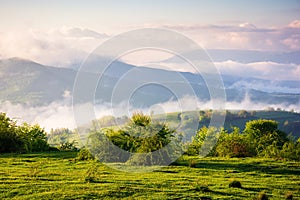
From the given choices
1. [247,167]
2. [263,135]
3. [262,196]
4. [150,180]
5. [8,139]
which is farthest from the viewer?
[263,135]

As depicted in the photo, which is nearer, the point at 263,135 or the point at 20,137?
the point at 263,135

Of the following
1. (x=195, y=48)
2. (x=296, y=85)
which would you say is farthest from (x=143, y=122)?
(x=296, y=85)

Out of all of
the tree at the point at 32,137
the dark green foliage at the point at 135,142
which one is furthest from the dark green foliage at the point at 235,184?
the tree at the point at 32,137

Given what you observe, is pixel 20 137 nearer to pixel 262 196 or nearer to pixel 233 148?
pixel 233 148

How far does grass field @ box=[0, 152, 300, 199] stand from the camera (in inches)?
467

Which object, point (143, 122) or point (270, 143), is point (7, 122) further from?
point (270, 143)

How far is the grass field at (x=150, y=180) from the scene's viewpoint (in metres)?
11.9

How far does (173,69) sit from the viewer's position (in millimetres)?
16875

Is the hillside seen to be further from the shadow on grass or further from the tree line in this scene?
the shadow on grass

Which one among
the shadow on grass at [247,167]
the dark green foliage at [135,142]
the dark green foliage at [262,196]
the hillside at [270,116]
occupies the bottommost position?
the dark green foliage at [262,196]

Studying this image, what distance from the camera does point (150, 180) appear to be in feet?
45.5

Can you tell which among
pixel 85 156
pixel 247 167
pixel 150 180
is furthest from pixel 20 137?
pixel 247 167

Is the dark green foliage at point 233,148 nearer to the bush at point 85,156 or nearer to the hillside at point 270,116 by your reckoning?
the bush at point 85,156

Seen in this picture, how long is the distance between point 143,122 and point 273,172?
5.34 metres
